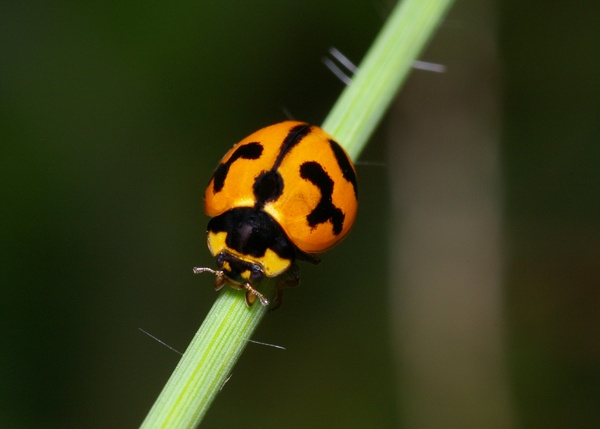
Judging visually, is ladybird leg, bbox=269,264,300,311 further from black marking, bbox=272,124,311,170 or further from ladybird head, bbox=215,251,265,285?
black marking, bbox=272,124,311,170

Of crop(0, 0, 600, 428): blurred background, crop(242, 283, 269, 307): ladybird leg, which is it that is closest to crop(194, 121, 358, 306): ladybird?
crop(242, 283, 269, 307): ladybird leg

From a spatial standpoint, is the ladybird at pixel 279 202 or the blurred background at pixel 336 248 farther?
the blurred background at pixel 336 248

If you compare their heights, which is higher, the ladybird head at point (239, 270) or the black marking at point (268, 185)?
the black marking at point (268, 185)

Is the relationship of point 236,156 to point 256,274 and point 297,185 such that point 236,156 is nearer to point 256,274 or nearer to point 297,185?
point 297,185

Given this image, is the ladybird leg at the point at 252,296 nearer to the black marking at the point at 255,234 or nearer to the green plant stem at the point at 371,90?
the green plant stem at the point at 371,90

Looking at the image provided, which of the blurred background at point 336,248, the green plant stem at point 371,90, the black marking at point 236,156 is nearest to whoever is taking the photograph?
the green plant stem at point 371,90

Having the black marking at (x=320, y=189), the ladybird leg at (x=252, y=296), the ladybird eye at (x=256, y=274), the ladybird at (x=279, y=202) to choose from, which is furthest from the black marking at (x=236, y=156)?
the ladybird leg at (x=252, y=296)

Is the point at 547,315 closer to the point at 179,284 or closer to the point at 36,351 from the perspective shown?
the point at 179,284

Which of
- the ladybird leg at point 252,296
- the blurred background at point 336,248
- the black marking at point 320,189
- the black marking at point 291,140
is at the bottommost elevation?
the blurred background at point 336,248

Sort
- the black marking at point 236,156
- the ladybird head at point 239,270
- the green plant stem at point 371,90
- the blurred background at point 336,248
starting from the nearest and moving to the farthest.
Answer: the green plant stem at point 371,90 → the ladybird head at point 239,270 → the black marking at point 236,156 → the blurred background at point 336,248
